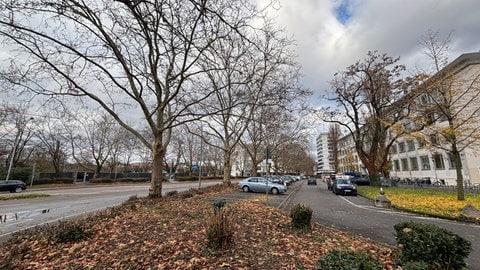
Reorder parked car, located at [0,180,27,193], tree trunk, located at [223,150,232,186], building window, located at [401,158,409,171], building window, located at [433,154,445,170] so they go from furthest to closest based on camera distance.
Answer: building window, located at [401,158,409,171] → building window, located at [433,154,445,170] → parked car, located at [0,180,27,193] → tree trunk, located at [223,150,232,186]

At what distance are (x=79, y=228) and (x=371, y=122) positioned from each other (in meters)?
28.5

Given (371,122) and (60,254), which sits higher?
(371,122)

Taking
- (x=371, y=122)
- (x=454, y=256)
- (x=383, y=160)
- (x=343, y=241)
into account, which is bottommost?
(x=343, y=241)

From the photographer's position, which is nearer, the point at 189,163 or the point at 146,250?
the point at 146,250

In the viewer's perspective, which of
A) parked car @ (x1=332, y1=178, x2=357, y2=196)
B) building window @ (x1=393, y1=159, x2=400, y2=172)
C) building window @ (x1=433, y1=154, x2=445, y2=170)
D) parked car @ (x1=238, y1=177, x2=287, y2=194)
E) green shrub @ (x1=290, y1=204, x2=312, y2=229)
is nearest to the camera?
green shrub @ (x1=290, y1=204, x2=312, y2=229)

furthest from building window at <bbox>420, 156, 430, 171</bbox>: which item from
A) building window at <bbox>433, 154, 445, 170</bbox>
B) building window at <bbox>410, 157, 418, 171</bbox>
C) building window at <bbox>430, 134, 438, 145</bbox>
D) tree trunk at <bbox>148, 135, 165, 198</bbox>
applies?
tree trunk at <bbox>148, 135, 165, 198</bbox>

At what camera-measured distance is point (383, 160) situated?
92.3 ft

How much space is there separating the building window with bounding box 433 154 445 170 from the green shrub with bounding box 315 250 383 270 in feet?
133

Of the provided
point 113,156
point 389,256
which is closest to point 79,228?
point 389,256

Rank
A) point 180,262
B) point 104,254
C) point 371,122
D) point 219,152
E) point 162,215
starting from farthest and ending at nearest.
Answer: point 219,152 < point 371,122 < point 162,215 < point 104,254 < point 180,262

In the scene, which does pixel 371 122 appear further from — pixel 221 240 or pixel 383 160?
pixel 221 240

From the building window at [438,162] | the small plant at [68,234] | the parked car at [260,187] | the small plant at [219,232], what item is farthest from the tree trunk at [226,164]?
the building window at [438,162]

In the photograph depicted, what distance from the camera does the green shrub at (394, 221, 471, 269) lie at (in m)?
3.82

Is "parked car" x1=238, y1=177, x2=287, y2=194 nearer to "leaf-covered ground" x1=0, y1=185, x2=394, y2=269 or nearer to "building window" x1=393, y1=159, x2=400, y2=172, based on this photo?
"leaf-covered ground" x1=0, y1=185, x2=394, y2=269
